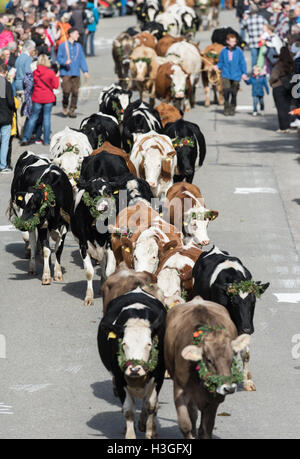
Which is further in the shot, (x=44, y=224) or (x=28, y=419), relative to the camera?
(x=44, y=224)

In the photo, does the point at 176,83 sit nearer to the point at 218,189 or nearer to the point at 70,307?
the point at 218,189

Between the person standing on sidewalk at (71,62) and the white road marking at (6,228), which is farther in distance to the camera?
the person standing on sidewalk at (71,62)

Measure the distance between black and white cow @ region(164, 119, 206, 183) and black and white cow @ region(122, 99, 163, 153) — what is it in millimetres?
425

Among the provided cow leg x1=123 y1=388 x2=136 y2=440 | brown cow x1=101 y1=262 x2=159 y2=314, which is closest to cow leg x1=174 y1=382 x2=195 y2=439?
cow leg x1=123 y1=388 x2=136 y2=440

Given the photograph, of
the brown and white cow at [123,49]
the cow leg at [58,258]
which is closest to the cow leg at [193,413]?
the cow leg at [58,258]

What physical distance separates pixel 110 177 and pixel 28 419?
660 centimetres

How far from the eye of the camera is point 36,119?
25656 mm

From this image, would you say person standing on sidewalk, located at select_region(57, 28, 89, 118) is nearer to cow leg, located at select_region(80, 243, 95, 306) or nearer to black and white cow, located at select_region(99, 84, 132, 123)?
black and white cow, located at select_region(99, 84, 132, 123)

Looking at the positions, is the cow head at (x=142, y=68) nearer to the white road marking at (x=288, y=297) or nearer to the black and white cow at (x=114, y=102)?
the black and white cow at (x=114, y=102)

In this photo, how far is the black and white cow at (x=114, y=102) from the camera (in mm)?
23250

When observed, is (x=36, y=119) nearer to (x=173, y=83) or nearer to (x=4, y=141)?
(x=4, y=141)

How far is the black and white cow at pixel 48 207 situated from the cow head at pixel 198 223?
7.51 ft

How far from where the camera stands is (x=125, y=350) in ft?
32.0

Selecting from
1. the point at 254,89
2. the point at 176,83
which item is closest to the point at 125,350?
the point at 176,83
